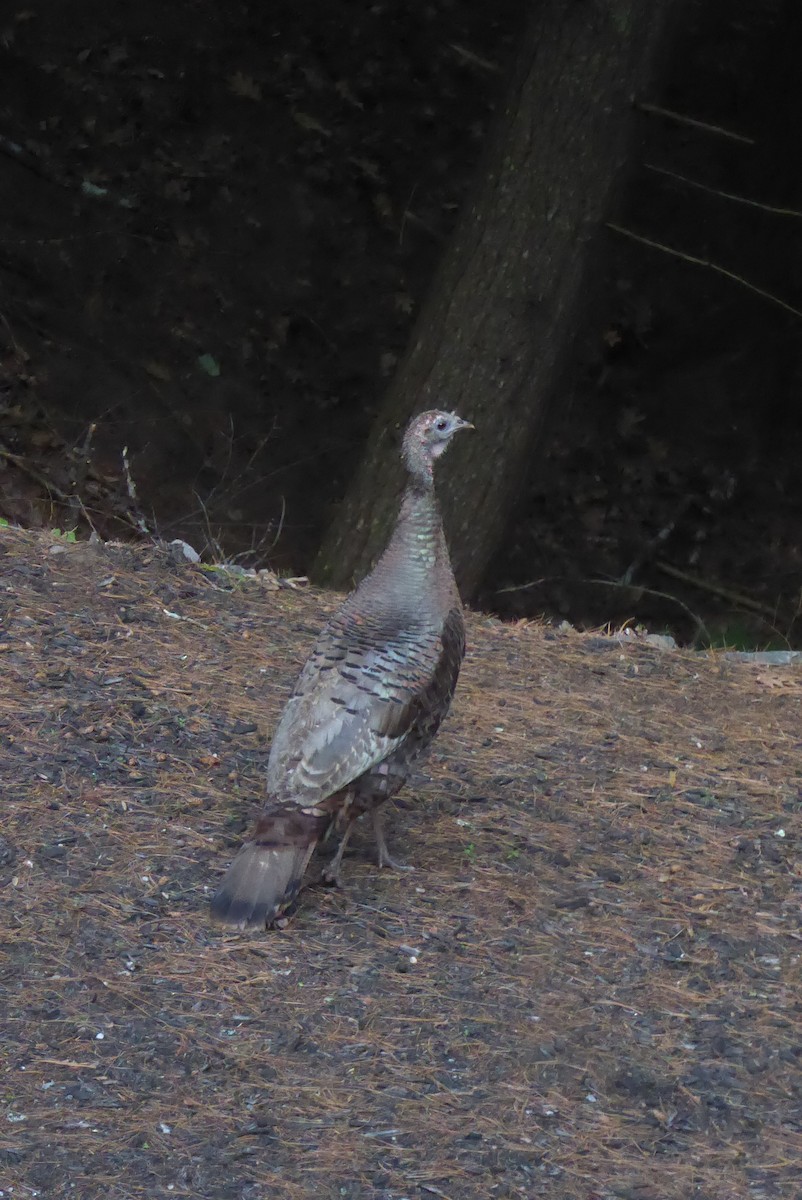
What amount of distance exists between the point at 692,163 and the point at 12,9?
4.20 metres

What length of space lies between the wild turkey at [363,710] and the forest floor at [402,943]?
19 cm

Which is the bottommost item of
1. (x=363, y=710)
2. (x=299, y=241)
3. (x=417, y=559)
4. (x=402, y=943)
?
(x=402, y=943)

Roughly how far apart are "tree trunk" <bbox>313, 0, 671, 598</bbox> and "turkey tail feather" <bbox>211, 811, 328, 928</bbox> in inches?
120

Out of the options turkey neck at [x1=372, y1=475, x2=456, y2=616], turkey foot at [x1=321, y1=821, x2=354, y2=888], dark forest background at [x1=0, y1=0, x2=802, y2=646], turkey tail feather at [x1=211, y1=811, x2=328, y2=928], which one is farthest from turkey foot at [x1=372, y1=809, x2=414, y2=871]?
dark forest background at [x1=0, y1=0, x2=802, y2=646]

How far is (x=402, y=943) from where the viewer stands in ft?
12.1

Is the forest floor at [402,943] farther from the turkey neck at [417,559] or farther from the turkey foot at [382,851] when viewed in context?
the turkey neck at [417,559]

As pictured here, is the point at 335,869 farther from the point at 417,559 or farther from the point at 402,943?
the point at 417,559

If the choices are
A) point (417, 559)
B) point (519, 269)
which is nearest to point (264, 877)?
point (417, 559)

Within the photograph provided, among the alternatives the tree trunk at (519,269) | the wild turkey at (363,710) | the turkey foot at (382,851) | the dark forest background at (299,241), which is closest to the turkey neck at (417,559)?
the wild turkey at (363,710)

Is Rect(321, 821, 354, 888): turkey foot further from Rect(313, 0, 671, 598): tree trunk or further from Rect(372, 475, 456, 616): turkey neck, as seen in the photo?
Rect(313, 0, 671, 598): tree trunk

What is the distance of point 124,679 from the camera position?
15.9ft

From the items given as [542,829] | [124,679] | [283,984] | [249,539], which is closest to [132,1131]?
[283,984]

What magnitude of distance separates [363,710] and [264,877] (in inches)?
21.5

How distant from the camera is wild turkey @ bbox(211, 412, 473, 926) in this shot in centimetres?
364
